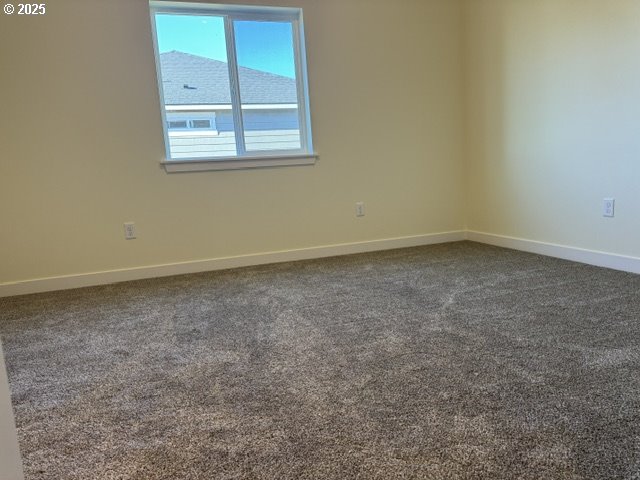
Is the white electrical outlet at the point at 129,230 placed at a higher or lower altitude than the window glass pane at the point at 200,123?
lower

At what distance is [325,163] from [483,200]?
1.42 meters

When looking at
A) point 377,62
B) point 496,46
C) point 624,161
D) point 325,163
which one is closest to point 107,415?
Result: point 325,163

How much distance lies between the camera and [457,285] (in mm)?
2459

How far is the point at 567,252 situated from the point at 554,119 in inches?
36.1

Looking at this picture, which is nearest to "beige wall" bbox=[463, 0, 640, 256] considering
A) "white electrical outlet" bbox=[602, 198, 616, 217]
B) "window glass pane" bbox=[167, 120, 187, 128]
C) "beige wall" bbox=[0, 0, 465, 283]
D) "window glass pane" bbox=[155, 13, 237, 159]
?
"white electrical outlet" bbox=[602, 198, 616, 217]

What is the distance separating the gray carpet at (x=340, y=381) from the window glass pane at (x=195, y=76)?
4.03ft

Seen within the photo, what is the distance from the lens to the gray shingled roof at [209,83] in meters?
3.08

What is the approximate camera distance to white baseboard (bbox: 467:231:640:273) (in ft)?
8.40

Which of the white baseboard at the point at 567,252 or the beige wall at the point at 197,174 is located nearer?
the white baseboard at the point at 567,252

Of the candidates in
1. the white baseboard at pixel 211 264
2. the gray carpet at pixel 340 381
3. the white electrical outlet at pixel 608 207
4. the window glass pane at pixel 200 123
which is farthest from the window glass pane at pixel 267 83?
the white electrical outlet at pixel 608 207

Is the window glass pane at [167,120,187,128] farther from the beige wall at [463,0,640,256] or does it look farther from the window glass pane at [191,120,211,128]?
the beige wall at [463,0,640,256]

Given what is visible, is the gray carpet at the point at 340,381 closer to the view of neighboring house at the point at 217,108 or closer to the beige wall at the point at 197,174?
the beige wall at the point at 197,174

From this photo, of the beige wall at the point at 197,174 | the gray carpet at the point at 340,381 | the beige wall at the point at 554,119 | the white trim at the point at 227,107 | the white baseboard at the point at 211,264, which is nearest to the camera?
the gray carpet at the point at 340,381

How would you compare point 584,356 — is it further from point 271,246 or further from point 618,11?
point 271,246
